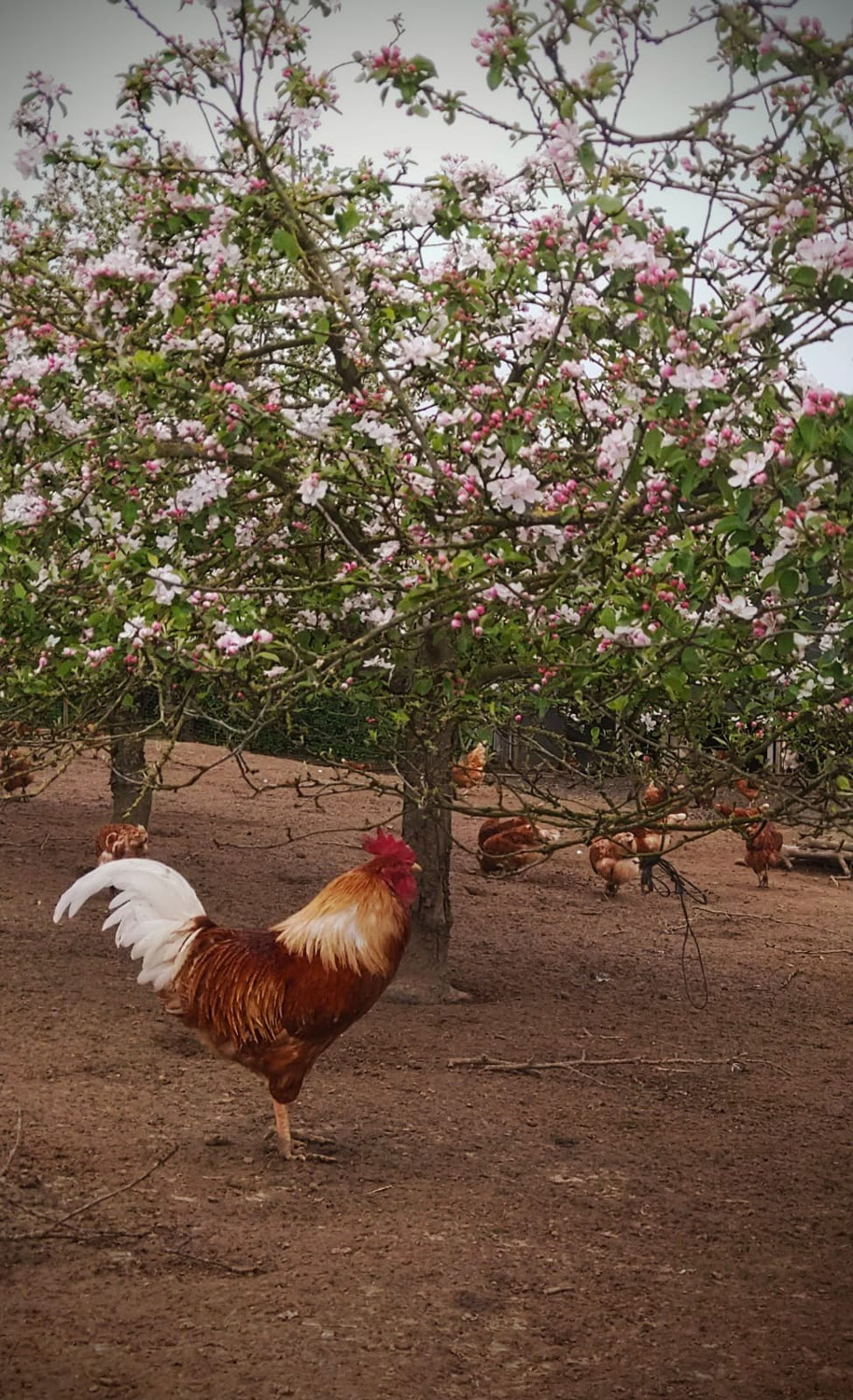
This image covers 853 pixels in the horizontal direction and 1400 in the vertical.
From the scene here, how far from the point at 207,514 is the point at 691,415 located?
2.87m

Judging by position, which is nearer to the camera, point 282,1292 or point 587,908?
point 282,1292

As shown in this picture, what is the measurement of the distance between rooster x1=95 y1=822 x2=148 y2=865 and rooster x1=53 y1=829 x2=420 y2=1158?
3664 millimetres

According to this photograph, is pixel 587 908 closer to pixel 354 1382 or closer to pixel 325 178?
pixel 325 178

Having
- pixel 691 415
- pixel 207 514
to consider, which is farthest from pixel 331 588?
pixel 691 415

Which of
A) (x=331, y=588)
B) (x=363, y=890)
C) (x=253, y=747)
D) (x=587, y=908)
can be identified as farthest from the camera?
(x=253, y=747)

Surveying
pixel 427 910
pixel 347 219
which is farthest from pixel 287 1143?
pixel 347 219

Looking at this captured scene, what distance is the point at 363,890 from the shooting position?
5422 millimetres

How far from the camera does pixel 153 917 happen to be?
18.7 ft

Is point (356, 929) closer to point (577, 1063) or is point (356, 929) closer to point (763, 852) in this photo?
point (577, 1063)

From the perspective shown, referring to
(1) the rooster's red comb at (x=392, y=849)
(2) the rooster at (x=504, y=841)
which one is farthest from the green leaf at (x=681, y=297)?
(2) the rooster at (x=504, y=841)

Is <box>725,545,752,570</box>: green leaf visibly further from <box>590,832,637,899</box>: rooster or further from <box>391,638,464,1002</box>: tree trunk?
<box>590,832,637,899</box>: rooster

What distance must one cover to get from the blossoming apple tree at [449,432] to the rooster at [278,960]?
0.52 metres

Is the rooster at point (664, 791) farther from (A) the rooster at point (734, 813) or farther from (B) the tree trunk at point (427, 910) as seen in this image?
(B) the tree trunk at point (427, 910)

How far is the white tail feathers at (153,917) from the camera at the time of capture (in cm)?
561
